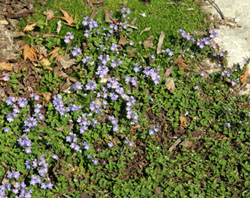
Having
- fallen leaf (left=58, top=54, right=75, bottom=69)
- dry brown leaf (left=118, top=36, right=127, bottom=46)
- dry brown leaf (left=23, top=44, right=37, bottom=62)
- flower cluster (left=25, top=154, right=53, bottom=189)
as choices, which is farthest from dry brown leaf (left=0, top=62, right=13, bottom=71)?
dry brown leaf (left=118, top=36, right=127, bottom=46)

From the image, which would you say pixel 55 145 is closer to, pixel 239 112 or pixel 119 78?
pixel 119 78

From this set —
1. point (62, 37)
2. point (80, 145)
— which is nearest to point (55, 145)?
point (80, 145)

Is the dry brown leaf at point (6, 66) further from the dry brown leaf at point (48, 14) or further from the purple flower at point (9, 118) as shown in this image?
the dry brown leaf at point (48, 14)

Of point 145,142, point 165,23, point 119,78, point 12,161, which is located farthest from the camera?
point 165,23

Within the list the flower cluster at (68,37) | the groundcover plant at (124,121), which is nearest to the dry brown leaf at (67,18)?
the groundcover plant at (124,121)

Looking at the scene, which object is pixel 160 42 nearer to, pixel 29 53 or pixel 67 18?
pixel 67 18

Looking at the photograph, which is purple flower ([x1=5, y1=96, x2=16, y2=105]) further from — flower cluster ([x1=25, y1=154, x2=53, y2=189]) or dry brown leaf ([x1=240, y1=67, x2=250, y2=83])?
dry brown leaf ([x1=240, y1=67, x2=250, y2=83])

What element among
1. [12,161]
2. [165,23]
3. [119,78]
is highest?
[165,23]
